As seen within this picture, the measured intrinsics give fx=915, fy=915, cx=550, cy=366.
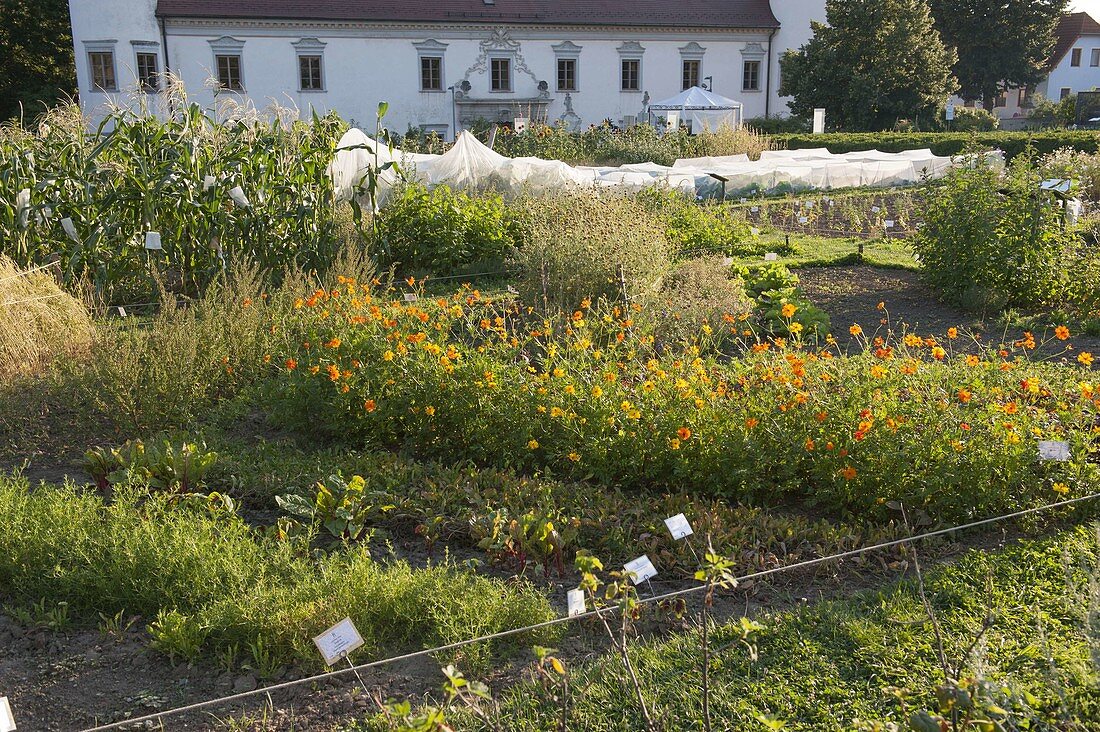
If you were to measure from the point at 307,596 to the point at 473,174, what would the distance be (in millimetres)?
8898

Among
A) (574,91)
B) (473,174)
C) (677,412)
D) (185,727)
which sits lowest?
(185,727)

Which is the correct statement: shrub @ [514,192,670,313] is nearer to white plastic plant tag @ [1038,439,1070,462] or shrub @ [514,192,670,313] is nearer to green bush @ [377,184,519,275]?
green bush @ [377,184,519,275]

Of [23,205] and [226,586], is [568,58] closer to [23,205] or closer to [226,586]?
[23,205]

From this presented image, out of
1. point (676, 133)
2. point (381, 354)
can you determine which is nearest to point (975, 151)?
point (381, 354)

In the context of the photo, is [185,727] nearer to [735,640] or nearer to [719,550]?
[735,640]

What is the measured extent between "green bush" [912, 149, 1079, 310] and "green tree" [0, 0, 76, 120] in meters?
29.7

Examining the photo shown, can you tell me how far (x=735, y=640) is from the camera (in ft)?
→ 10.2

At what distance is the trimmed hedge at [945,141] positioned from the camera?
64.6 ft

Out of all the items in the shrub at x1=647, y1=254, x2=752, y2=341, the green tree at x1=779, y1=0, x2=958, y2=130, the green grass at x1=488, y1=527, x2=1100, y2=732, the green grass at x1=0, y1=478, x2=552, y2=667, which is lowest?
the green grass at x1=488, y1=527, x2=1100, y2=732

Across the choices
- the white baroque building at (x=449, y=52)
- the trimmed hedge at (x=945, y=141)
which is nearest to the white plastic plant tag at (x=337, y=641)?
the trimmed hedge at (x=945, y=141)

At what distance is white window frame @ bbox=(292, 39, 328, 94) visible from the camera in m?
29.0

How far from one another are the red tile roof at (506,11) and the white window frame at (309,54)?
77 centimetres

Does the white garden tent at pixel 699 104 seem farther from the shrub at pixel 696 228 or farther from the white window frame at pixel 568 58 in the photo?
the shrub at pixel 696 228

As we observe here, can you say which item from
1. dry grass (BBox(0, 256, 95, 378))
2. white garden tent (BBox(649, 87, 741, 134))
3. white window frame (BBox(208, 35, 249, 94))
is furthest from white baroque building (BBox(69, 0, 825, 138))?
dry grass (BBox(0, 256, 95, 378))
